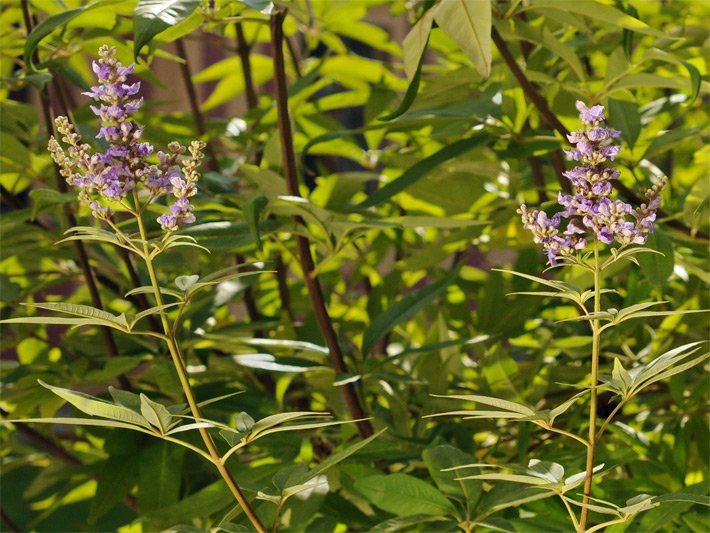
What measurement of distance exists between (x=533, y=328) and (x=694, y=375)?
0.12 metres

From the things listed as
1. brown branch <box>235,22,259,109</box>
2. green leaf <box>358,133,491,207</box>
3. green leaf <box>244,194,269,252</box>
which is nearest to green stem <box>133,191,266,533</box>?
green leaf <box>244,194,269,252</box>

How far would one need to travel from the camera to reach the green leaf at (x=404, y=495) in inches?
16.4

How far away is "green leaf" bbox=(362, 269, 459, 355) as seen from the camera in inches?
21.0

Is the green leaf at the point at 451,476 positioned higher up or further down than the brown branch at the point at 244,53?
further down

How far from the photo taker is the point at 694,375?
2.24 feet

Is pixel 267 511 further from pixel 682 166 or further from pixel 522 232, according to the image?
pixel 682 166

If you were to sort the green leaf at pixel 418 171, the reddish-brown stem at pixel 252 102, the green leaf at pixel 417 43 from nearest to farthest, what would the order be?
the green leaf at pixel 417 43 → the green leaf at pixel 418 171 → the reddish-brown stem at pixel 252 102

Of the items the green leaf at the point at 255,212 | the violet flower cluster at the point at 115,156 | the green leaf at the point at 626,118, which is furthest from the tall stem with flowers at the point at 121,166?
the green leaf at the point at 626,118

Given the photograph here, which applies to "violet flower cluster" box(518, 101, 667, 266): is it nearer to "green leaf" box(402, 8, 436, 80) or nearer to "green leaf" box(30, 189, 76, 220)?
"green leaf" box(402, 8, 436, 80)

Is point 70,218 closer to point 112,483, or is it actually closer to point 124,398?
point 112,483

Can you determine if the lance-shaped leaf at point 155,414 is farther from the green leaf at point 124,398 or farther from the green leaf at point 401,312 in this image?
the green leaf at point 401,312

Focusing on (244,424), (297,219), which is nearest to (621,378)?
(244,424)

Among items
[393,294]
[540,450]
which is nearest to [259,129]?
[393,294]

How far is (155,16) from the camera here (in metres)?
0.36
